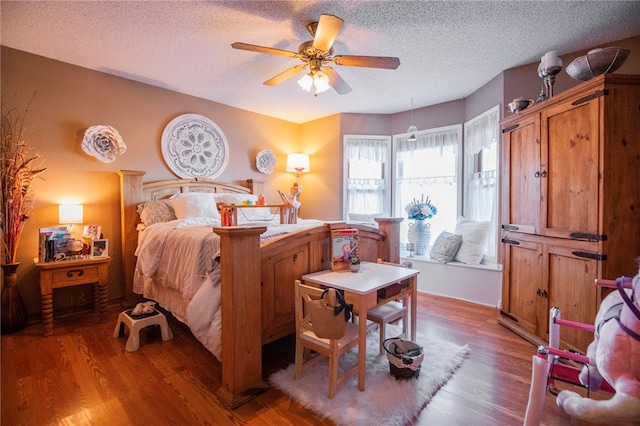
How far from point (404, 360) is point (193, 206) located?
2.54 metres

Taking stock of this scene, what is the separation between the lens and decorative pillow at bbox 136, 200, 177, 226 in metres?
3.07

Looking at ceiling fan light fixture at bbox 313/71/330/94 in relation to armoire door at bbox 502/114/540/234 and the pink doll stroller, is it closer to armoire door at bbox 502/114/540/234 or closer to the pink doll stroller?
armoire door at bbox 502/114/540/234

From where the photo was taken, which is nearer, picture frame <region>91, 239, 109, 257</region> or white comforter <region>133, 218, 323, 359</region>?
white comforter <region>133, 218, 323, 359</region>

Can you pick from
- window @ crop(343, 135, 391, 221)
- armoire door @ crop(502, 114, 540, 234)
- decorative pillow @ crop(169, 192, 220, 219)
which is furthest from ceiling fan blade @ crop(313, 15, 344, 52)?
window @ crop(343, 135, 391, 221)

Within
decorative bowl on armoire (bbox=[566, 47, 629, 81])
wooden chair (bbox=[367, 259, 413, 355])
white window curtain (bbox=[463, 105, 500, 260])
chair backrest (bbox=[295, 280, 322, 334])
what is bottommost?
wooden chair (bbox=[367, 259, 413, 355])

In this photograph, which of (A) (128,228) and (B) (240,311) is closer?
(B) (240,311)

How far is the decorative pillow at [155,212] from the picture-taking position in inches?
121

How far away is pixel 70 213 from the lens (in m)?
2.75

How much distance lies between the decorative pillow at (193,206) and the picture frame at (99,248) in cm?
72

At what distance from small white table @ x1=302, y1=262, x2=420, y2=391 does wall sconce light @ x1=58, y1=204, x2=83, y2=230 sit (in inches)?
94.1

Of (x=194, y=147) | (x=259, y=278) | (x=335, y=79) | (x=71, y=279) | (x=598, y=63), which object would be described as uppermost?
Answer: (x=335, y=79)

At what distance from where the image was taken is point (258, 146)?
4.59 m

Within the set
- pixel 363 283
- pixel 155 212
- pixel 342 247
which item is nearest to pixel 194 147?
pixel 155 212

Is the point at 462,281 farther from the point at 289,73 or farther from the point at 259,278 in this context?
the point at 289,73
